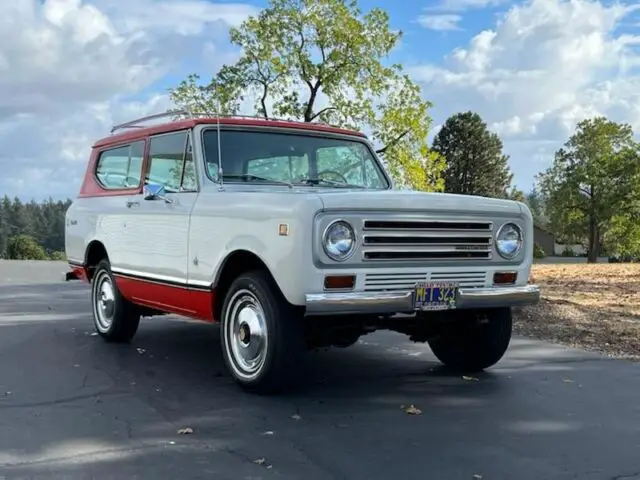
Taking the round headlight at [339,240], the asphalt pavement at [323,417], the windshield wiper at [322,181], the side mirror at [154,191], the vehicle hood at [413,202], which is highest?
the windshield wiper at [322,181]

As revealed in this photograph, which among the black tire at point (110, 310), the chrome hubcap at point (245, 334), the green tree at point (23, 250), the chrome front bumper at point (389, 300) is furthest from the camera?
the green tree at point (23, 250)

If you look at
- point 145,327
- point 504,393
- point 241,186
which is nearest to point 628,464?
point 504,393

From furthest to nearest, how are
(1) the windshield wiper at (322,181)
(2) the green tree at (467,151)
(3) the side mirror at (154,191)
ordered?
(2) the green tree at (467,151)
(1) the windshield wiper at (322,181)
(3) the side mirror at (154,191)

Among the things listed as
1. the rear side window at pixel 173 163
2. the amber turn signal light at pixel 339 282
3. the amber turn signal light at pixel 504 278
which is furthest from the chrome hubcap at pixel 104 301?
the amber turn signal light at pixel 504 278

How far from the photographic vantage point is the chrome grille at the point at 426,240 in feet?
16.6

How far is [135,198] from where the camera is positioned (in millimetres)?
6934

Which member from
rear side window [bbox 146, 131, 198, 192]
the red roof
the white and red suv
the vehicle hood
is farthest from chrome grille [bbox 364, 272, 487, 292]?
the red roof

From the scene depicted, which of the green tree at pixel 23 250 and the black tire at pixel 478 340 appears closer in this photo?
the black tire at pixel 478 340

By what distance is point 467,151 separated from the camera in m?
61.4

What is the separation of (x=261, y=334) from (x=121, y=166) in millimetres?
3117

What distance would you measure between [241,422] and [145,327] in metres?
4.40

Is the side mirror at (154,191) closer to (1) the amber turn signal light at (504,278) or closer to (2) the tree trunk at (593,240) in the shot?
(1) the amber turn signal light at (504,278)

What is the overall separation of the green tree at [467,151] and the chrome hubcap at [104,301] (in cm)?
5411

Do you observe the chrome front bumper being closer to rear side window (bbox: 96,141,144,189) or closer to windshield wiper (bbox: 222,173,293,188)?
windshield wiper (bbox: 222,173,293,188)
